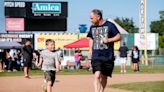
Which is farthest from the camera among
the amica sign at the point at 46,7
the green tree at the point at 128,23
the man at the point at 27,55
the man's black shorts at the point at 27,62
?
the green tree at the point at 128,23

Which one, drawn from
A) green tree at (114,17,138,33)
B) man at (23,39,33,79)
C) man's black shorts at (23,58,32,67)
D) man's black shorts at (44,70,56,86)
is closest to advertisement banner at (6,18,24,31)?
man at (23,39,33,79)

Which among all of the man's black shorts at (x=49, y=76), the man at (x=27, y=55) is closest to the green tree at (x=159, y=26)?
the man at (x=27, y=55)

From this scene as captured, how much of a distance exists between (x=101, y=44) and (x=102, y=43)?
0.05 m

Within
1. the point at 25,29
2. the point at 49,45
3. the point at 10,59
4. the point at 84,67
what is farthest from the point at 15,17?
the point at 49,45

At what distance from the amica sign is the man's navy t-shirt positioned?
47236 mm

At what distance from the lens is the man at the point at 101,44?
32.6 feet

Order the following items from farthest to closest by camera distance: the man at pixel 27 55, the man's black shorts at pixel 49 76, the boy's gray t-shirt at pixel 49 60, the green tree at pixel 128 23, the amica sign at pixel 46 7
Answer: the green tree at pixel 128 23, the amica sign at pixel 46 7, the man at pixel 27 55, the boy's gray t-shirt at pixel 49 60, the man's black shorts at pixel 49 76

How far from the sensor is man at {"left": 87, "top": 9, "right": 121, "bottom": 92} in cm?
993

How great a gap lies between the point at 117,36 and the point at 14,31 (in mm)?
53722

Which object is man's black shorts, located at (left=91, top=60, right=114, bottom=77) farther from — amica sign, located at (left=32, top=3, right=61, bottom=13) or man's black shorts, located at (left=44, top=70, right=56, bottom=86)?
amica sign, located at (left=32, top=3, right=61, bottom=13)

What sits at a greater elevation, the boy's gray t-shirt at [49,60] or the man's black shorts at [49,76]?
the boy's gray t-shirt at [49,60]

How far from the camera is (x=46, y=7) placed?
194ft

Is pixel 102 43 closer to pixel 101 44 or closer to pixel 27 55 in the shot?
pixel 101 44

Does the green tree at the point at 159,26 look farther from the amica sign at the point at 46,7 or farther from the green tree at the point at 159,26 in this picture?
the amica sign at the point at 46,7
